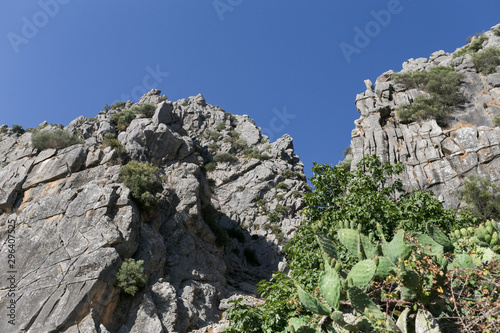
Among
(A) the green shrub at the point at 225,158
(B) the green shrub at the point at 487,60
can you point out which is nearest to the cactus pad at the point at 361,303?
(B) the green shrub at the point at 487,60

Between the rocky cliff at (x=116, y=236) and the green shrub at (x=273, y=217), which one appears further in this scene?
the green shrub at (x=273, y=217)

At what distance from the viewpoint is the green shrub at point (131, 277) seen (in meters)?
15.6

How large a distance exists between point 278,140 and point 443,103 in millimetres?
22215

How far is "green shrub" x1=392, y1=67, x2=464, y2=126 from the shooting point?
27.1 metres

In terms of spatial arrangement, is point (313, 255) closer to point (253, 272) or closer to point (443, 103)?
point (253, 272)

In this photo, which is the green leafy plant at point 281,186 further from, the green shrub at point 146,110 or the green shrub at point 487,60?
the green shrub at point 487,60

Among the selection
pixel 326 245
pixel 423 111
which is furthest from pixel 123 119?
pixel 326 245

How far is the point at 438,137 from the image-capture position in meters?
25.1

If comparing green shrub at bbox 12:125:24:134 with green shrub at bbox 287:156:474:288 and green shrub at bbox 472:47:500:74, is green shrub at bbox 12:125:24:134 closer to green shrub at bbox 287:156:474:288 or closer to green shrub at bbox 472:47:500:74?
green shrub at bbox 287:156:474:288

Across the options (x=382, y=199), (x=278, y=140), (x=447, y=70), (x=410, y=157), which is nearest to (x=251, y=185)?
(x=278, y=140)

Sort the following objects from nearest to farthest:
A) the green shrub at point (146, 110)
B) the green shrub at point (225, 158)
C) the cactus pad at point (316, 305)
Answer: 1. the cactus pad at point (316, 305)
2. the green shrub at point (146, 110)
3. the green shrub at point (225, 158)

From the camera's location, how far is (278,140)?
46.6 metres

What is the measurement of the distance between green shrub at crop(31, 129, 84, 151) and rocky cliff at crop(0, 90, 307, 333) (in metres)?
0.62

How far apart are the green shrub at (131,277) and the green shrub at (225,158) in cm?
2503
